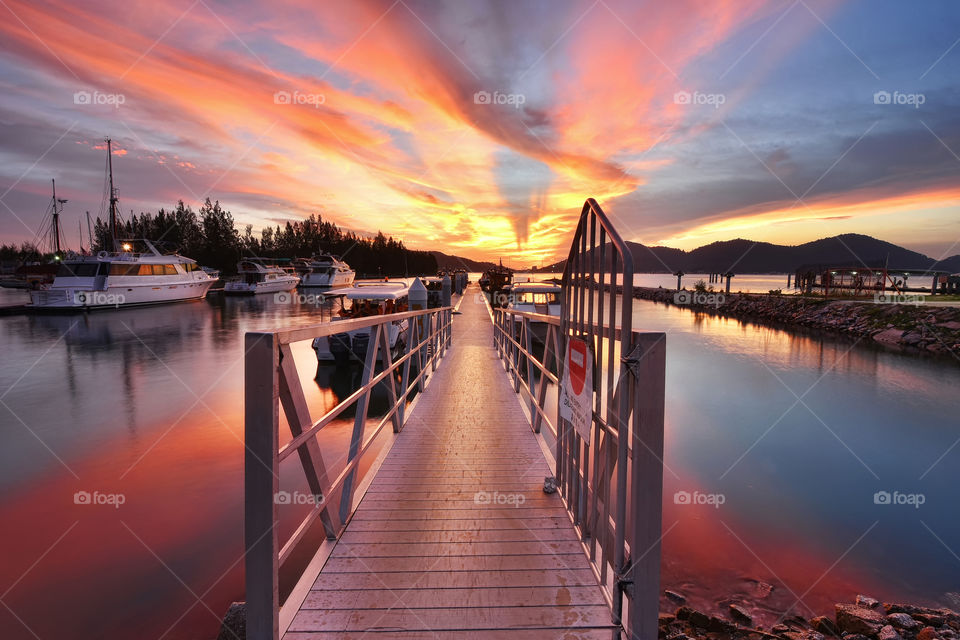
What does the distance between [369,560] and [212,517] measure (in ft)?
21.1

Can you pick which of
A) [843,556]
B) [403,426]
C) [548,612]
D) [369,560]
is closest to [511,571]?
[548,612]

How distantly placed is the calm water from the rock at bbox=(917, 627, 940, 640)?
97 cm

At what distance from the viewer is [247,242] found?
92.1 m

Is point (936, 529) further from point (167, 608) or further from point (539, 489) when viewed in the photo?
point (167, 608)

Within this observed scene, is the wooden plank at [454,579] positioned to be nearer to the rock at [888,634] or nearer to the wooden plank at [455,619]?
the wooden plank at [455,619]

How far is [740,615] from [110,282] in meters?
45.2

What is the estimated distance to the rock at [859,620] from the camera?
13.5 ft

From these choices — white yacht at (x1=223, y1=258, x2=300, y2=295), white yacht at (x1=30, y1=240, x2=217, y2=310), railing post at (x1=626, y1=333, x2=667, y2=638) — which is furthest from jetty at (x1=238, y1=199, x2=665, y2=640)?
white yacht at (x1=223, y1=258, x2=300, y2=295)

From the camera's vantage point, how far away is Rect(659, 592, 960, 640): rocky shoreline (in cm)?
405

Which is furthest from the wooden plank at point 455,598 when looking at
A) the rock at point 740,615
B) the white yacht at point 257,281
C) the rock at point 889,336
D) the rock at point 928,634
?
the white yacht at point 257,281

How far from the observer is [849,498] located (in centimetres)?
812

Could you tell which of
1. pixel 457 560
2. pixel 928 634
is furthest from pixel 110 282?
pixel 928 634

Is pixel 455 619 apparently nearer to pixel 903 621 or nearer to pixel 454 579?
pixel 454 579

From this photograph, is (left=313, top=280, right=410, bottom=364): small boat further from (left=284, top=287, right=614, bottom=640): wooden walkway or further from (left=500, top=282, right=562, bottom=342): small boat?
(left=284, top=287, right=614, bottom=640): wooden walkway
